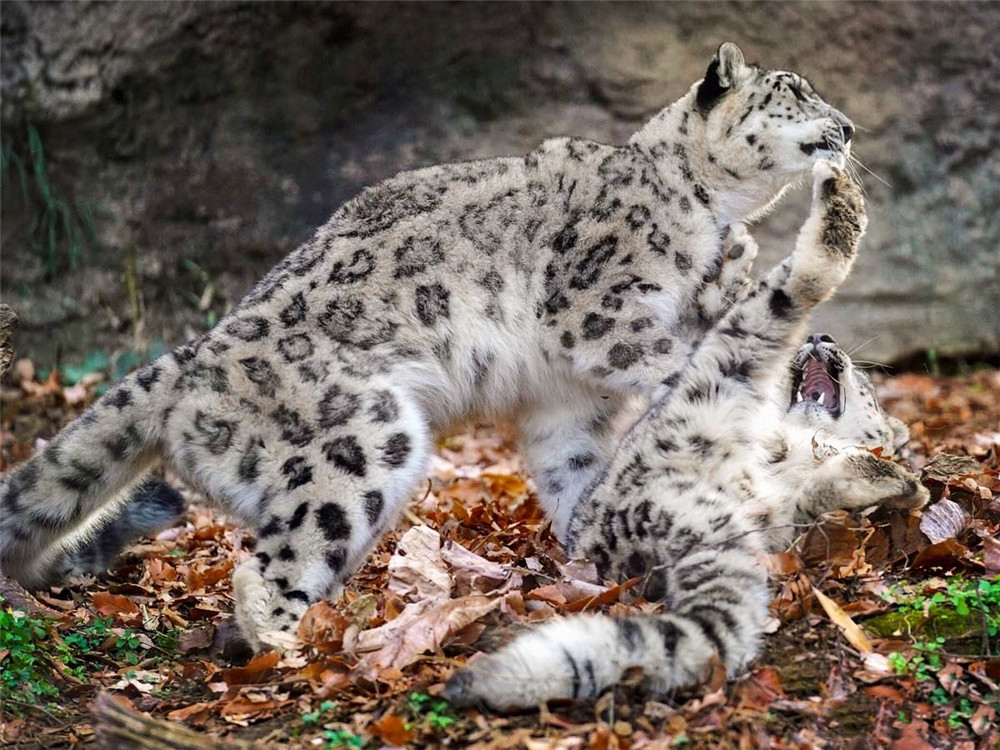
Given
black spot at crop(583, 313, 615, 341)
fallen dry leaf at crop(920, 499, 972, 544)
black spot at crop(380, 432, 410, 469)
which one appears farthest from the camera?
black spot at crop(583, 313, 615, 341)

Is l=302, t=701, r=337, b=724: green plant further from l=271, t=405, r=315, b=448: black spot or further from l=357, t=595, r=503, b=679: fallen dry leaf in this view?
l=271, t=405, r=315, b=448: black spot

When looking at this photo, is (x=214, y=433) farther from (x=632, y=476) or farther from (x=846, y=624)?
(x=846, y=624)

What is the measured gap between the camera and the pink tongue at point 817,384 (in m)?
6.04

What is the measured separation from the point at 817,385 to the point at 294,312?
2.62 meters

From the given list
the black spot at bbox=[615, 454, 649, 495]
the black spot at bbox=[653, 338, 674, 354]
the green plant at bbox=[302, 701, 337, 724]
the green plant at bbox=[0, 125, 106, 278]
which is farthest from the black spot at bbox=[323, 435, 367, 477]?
the green plant at bbox=[0, 125, 106, 278]

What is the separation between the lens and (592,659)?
375 centimetres

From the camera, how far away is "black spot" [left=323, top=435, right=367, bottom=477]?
5059mm

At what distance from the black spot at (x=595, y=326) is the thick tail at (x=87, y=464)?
1.92 metres

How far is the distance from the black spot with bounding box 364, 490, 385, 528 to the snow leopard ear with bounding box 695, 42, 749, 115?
281 centimetres

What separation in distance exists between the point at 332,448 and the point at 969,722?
2631 millimetres

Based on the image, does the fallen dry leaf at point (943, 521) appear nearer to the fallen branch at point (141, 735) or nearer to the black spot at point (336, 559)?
the black spot at point (336, 559)

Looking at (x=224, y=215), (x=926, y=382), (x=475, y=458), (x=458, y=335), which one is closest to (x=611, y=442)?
(x=458, y=335)

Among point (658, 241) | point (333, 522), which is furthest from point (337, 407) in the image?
point (658, 241)

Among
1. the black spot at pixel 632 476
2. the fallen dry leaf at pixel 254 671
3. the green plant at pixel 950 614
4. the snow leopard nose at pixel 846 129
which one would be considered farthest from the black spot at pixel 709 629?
the snow leopard nose at pixel 846 129
